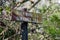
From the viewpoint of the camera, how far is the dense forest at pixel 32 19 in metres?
1.75

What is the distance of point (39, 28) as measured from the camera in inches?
103

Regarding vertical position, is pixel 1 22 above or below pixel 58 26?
above

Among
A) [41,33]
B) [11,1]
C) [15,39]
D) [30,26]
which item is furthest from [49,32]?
[11,1]

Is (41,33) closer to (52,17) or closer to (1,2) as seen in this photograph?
(52,17)

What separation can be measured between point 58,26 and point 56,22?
73mm

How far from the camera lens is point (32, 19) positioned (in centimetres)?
180

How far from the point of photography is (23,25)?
1.82 meters

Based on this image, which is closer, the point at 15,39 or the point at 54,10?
the point at 15,39

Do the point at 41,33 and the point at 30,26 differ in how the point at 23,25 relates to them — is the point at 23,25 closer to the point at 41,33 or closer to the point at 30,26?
the point at 30,26

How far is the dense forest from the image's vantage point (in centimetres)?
175

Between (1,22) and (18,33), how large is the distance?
30 centimetres

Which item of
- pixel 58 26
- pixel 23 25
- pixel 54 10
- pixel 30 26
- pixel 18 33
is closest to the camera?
pixel 23 25

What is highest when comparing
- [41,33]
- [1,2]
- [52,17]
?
[1,2]

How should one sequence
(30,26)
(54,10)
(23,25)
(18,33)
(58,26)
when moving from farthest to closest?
(54,10), (58,26), (30,26), (18,33), (23,25)
